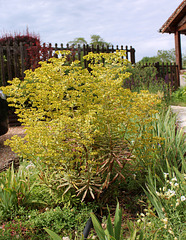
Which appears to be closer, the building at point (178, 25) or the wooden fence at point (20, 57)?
the wooden fence at point (20, 57)

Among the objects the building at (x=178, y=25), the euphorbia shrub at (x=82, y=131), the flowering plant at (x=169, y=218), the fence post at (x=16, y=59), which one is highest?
the building at (x=178, y=25)

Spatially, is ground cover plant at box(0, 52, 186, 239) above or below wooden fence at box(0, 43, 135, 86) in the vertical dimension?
below

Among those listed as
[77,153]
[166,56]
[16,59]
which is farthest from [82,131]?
[166,56]

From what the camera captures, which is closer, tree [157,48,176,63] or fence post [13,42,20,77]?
fence post [13,42,20,77]

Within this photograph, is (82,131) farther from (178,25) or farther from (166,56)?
(166,56)

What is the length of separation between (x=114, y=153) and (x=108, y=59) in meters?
1.15

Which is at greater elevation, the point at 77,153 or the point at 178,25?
the point at 178,25

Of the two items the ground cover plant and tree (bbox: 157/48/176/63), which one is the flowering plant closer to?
the ground cover plant

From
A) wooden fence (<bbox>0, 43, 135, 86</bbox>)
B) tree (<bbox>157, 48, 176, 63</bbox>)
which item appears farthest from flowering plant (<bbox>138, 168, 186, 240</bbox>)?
tree (<bbox>157, 48, 176, 63</bbox>)

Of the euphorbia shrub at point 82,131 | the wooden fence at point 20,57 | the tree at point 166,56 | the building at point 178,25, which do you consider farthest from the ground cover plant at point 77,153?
the tree at point 166,56

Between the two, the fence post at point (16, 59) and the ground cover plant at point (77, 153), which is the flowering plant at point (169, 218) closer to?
the ground cover plant at point (77, 153)

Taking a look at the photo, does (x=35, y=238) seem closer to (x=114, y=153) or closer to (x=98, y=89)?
(x=114, y=153)

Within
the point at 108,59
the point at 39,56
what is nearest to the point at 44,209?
the point at 108,59

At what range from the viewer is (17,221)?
9.56ft
